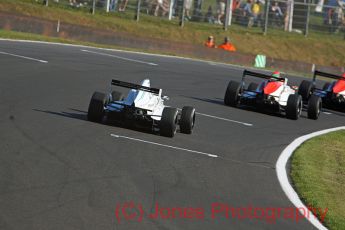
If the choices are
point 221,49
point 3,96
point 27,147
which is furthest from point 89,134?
point 221,49

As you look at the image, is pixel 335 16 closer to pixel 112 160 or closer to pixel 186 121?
pixel 186 121

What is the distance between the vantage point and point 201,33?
39.9 m

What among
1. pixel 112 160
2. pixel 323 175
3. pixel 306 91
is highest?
pixel 306 91

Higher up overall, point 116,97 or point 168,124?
point 116,97

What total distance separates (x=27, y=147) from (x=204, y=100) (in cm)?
964

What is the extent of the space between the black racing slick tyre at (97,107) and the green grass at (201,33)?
23053mm

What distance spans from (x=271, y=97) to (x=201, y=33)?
21573 mm

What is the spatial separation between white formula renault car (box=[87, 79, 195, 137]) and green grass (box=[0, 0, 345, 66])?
2294 cm

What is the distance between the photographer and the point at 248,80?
28125 millimetres

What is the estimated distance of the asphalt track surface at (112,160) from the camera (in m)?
8.12

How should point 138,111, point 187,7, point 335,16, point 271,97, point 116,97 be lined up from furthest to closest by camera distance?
point 335,16, point 187,7, point 271,97, point 116,97, point 138,111

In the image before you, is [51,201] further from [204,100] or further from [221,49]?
[221,49]

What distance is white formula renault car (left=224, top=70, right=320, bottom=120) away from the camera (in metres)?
18.5

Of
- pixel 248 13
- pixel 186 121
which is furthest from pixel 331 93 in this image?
pixel 248 13
